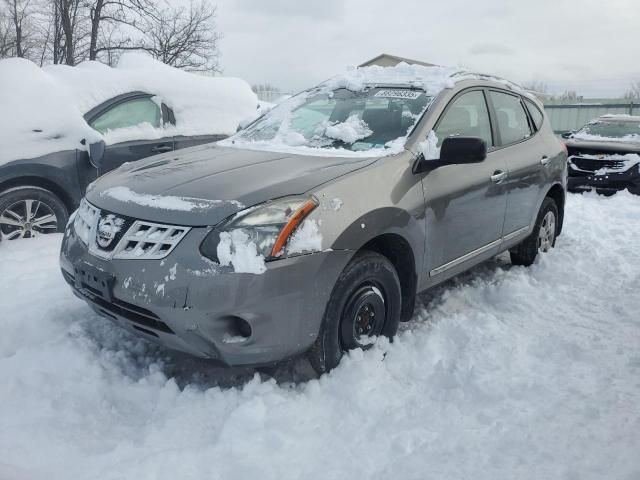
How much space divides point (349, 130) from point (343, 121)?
201 millimetres

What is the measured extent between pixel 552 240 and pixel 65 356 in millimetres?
4367

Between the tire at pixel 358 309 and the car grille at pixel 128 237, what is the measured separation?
820 millimetres

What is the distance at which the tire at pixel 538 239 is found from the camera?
4.74 meters

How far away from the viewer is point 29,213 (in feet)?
15.4

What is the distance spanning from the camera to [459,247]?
11.5ft

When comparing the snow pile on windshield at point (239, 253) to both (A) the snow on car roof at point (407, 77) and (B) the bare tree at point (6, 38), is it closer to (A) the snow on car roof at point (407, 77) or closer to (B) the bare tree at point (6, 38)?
(A) the snow on car roof at point (407, 77)

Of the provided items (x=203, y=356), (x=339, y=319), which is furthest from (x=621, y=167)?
(x=203, y=356)

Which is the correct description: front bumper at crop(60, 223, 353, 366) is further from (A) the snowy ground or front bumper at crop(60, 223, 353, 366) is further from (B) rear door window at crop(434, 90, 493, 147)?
(B) rear door window at crop(434, 90, 493, 147)

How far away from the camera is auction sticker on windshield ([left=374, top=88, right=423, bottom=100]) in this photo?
352 cm

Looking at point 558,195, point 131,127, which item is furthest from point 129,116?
point 558,195

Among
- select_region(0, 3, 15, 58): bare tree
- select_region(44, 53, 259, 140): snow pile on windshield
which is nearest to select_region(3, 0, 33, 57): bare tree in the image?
select_region(0, 3, 15, 58): bare tree

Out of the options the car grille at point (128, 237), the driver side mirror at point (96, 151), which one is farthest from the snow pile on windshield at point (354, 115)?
the driver side mirror at point (96, 151)

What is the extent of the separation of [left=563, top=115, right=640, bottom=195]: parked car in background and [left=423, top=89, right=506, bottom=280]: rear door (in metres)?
5.42

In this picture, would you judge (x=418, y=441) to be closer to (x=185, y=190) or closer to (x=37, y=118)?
(x=185, y=190)
